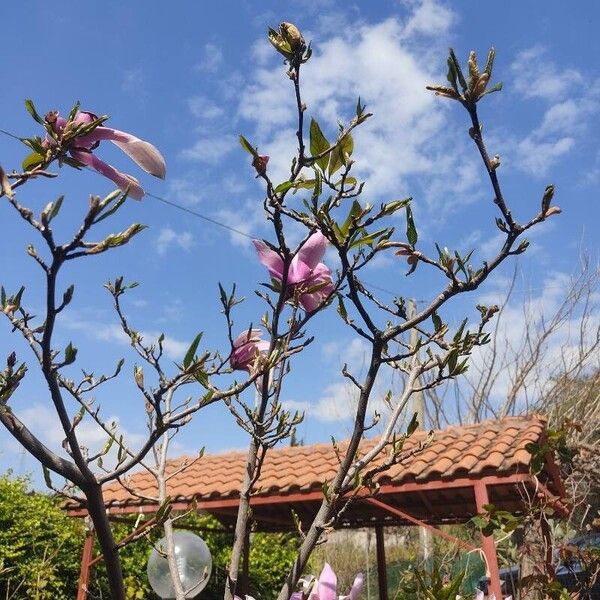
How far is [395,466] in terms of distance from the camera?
5.41 metres

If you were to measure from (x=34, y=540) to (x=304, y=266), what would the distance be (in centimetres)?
618

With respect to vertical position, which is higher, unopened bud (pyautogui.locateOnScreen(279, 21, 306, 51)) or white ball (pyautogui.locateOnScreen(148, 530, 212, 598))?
unopened bud (pyautogui.locateOnScreen(279, 21, 306, 51))

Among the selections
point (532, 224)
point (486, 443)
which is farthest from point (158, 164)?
point (486, 443)

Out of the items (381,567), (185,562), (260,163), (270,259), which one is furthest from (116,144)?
(381,567)

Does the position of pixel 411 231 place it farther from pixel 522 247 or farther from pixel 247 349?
pixel 247 349

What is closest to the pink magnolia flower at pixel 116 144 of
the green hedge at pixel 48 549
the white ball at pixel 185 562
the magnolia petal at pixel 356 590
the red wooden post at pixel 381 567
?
the magnolia petal at pixel 356 590

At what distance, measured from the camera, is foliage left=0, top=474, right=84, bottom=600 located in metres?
6.15

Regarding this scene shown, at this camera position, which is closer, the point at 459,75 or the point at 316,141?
the point at 459,75

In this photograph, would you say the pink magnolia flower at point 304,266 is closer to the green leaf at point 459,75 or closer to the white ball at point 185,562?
the green leaf at point 459,75

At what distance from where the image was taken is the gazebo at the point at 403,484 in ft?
16.4

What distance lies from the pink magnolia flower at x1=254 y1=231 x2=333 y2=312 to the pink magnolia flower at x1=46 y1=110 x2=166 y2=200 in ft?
0.97

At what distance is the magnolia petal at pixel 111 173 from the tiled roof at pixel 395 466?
377 centimetres

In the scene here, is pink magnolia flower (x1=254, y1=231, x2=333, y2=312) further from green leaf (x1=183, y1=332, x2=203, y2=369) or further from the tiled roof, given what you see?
the tiled roof

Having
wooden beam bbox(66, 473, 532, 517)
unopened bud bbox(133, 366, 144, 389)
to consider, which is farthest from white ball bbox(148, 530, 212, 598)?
unopened bud bbox(133, 366, 144, 389)
